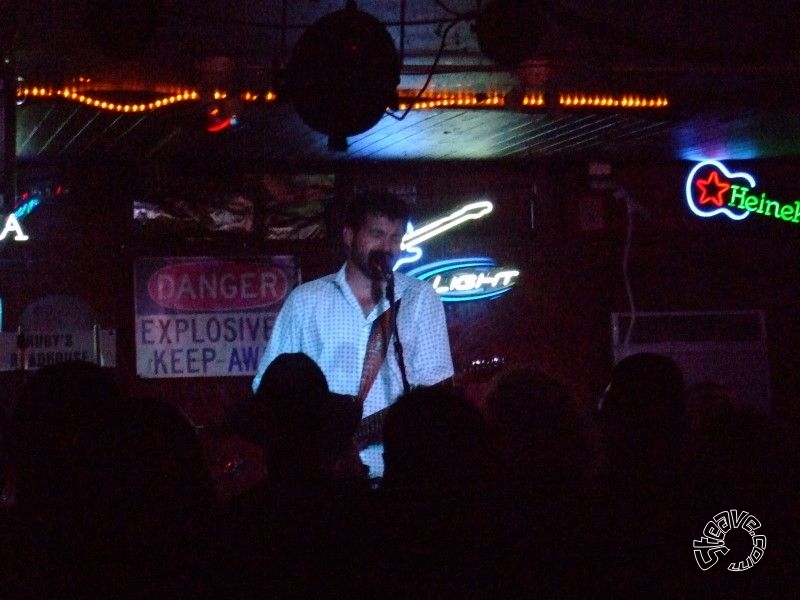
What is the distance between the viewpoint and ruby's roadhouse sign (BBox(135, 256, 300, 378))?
7.97 m

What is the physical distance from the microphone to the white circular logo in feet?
6.16

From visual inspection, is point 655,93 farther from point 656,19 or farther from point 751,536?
point 751,536

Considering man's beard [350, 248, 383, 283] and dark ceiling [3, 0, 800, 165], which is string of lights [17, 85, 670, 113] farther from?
man's beard [350, 248, 383, 283]

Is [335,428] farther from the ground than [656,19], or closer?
closer

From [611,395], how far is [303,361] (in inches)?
45.0

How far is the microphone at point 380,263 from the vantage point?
406 centimetres

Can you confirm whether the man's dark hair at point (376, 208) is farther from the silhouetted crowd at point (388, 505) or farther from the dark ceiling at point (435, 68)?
the silhouetted crowd at point (388, 505)

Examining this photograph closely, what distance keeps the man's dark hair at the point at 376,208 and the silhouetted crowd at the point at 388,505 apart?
159 centimetres

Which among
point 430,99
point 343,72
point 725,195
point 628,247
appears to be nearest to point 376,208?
point 343,72

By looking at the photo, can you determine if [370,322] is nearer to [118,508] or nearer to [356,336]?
[356,336]

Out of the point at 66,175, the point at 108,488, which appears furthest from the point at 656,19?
the point at 66,175

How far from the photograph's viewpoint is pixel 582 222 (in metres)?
8.84

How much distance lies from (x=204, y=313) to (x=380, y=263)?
4.23 meters

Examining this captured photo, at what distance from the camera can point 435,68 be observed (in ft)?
16.1
